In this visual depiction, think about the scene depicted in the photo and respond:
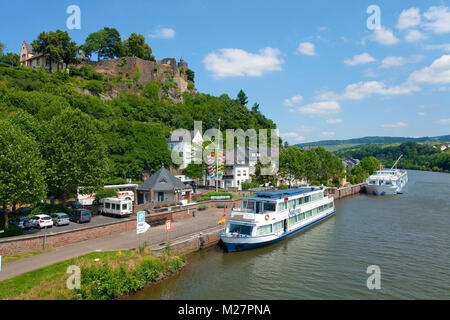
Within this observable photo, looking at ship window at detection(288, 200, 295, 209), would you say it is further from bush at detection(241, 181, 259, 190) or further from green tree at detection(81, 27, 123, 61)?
green tree at detection(81, 27, 123, 61)

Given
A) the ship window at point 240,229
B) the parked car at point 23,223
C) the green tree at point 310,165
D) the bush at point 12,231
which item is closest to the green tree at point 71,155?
the parked car at point 23,223

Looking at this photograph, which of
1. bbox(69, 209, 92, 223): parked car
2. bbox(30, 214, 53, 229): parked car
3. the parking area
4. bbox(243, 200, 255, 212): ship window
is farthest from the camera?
bbox(243, 200, 255, 212): ship window

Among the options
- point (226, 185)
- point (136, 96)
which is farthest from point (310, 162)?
point (136, 96)

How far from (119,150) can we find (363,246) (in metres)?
46.0

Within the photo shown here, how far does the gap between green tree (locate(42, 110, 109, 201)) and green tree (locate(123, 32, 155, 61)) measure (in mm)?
73908

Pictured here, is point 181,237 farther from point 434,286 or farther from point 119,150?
point 119,150

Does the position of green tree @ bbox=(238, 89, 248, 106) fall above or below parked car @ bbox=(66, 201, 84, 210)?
above

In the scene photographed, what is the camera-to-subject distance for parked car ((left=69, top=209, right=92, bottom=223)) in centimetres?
3084

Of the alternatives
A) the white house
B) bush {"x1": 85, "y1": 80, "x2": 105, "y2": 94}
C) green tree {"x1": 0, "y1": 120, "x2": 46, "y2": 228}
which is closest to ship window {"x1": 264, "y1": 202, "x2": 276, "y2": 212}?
green tree {"x1": 0, "y1": 120, "x2": 46, "y2": 228}

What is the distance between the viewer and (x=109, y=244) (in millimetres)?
24844

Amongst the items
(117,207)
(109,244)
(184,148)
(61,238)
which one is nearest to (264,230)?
(109,244)

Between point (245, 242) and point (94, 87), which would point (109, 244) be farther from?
point (94, 87)

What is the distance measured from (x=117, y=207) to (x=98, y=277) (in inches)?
718
